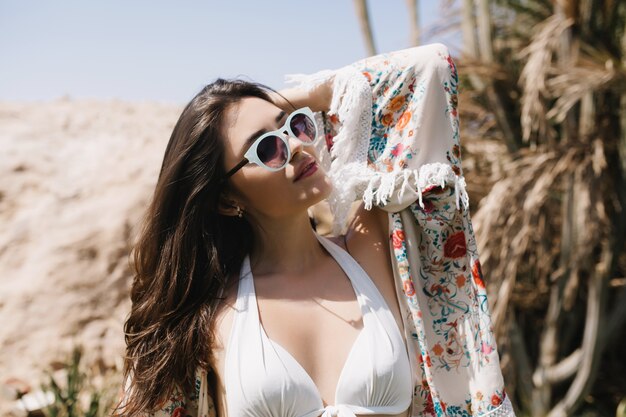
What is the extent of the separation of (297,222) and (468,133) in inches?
146

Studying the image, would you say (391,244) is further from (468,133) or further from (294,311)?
(468,133)

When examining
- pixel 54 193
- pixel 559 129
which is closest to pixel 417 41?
pixel 559 129

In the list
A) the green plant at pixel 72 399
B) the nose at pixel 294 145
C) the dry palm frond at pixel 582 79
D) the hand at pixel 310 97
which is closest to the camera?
the nose at pixel 294 145

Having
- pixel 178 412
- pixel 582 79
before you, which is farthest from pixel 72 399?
pixel 582 79

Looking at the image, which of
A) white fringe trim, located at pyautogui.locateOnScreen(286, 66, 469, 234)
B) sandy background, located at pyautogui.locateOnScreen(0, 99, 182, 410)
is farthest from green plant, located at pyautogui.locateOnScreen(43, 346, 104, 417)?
white fringe trim, located at pyautogui.locateOnScreen(286, 66, 469, 234)

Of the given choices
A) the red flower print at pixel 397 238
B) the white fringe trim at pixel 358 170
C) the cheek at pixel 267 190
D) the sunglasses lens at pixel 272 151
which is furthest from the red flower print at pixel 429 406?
the sunglasses lens at pixel 272 151

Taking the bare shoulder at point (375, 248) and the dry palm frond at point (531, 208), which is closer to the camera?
the bare shoulder at point (375, 248)

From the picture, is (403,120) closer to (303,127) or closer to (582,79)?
(303,127)

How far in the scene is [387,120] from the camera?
79.0 inches

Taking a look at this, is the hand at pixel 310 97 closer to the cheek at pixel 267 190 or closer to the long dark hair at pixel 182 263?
the long dark hair at pixel 182 263

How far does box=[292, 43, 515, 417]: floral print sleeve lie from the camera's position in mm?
1873

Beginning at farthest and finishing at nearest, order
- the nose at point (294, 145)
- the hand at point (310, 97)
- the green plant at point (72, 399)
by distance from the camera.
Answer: the green plant at point (72, 399)
the hand at point (310, 97)
the nose at point (294, 145)

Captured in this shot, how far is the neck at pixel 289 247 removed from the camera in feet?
6.65

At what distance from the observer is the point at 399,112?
1985 millimetres
